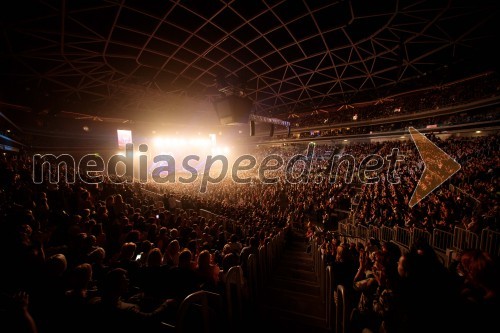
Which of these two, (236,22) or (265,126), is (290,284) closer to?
(236,22)

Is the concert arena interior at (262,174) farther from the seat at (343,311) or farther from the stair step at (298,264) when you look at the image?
the stair step at (298,264)

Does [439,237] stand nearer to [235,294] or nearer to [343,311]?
[343,311]

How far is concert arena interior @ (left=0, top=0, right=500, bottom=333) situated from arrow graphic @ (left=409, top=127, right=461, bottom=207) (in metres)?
0.25

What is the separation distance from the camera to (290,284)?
5.80 m

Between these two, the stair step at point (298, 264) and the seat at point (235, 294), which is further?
the stair step at point (298, 264)

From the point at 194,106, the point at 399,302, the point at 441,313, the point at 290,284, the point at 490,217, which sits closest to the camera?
the point at 441,313

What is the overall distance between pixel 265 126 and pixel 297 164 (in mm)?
10186

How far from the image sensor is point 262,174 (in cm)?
2898

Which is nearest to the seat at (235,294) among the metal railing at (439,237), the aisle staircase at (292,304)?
the aisle staircase at (292,304)

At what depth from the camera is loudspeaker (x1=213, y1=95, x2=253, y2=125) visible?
13.3m

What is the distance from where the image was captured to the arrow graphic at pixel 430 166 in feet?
39.8

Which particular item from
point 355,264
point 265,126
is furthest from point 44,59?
point 265,126

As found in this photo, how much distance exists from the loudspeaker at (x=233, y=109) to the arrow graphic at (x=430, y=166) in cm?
1048

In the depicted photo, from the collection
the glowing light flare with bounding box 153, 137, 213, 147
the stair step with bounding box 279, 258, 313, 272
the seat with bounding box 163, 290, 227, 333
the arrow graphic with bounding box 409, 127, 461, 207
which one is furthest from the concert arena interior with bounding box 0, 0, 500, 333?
the glowing light flare with bounding box 153, 137, 213, 147
